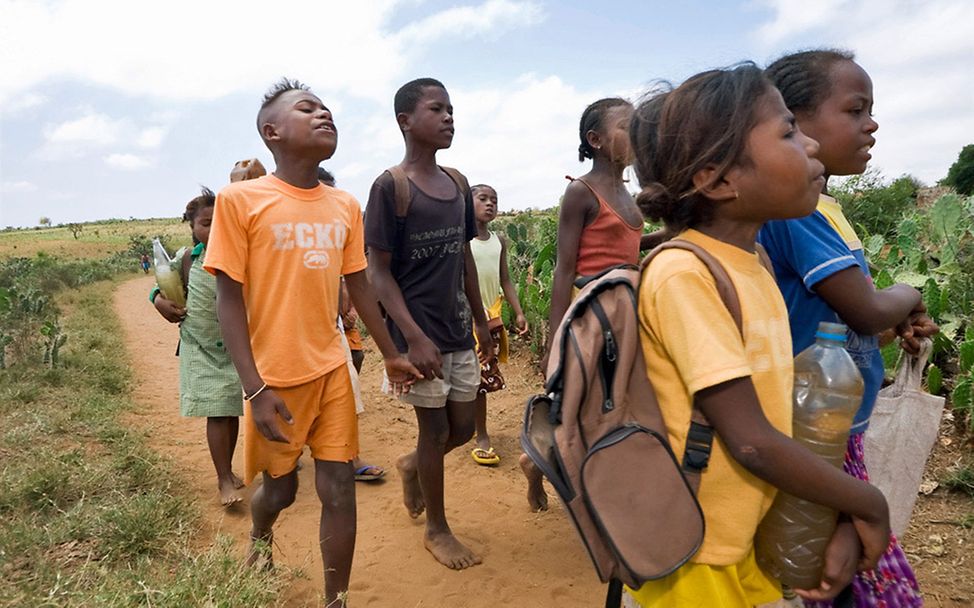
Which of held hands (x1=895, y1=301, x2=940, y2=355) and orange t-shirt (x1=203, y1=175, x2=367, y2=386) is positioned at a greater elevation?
orange t-shirt (x1=203, y1=175, x2=367, y2=386)

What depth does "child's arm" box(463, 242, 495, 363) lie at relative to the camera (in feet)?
10.9

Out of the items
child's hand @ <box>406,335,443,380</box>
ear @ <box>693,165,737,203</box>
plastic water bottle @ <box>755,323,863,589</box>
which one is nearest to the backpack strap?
ear @ <box>693,165,737,203</box>

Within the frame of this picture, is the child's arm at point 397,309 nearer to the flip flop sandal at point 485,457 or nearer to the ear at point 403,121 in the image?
the ear at point 403,121

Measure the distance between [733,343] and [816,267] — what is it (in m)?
0.48

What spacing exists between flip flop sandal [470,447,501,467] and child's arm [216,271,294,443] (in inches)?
93.9

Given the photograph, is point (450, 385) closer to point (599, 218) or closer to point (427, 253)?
point (427, 253)

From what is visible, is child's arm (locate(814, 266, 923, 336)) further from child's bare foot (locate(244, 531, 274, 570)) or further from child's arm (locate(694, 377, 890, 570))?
child's bare foot (locate(244, 531, 274, 570))

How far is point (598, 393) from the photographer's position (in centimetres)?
128

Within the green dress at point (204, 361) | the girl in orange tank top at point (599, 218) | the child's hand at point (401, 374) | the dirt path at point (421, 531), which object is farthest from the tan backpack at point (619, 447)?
the green dress at point (204, 361)

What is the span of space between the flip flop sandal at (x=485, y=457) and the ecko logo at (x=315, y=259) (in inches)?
96.6

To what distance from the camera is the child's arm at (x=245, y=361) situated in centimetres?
219

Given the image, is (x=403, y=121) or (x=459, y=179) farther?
(x=459, y=179)

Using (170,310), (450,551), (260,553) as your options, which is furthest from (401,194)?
(170,310)

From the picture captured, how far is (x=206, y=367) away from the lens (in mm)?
3805
